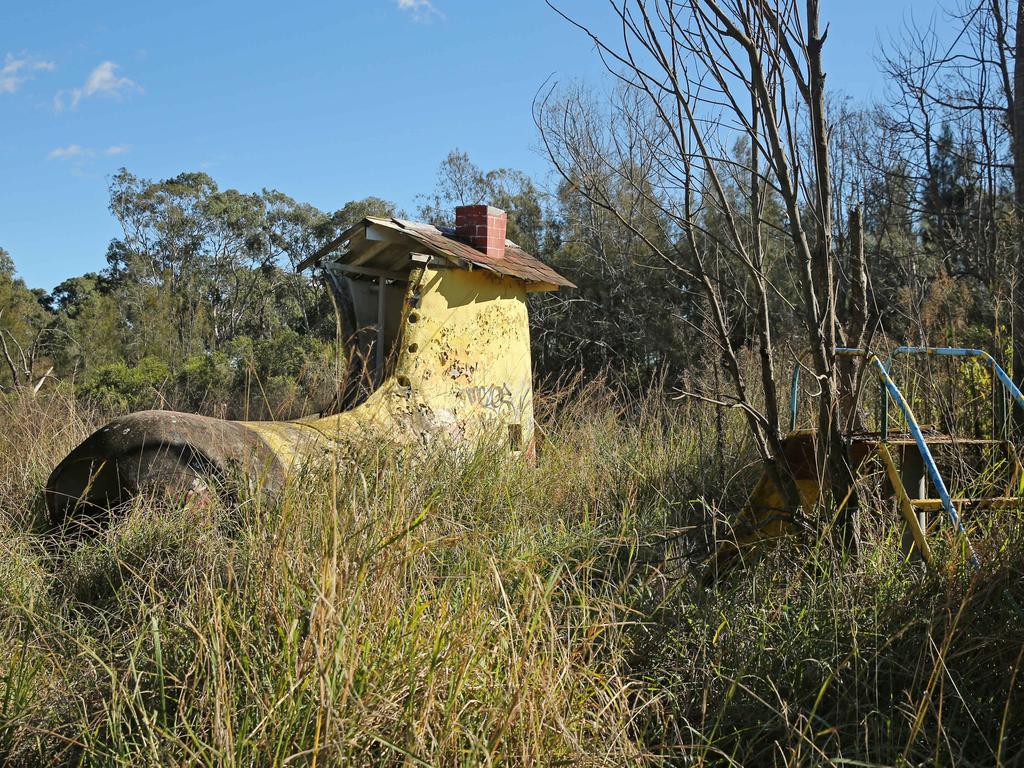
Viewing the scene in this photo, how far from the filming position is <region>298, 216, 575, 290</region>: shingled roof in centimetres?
834

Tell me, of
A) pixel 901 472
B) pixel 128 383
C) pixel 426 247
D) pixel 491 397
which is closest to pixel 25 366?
pixel 426 247

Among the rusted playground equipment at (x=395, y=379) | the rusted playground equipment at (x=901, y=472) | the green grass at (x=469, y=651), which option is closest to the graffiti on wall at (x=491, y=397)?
the rusted playground equipment at (x=395, y=379)

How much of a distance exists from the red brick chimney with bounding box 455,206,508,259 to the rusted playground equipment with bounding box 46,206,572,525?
0.01 meters

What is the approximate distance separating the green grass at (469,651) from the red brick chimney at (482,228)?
4.90 metres

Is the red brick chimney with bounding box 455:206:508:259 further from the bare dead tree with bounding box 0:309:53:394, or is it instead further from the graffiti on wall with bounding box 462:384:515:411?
the bare dead tree with bounding box 0:309:53:394

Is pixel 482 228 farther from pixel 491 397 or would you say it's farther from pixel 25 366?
pixel 25 366

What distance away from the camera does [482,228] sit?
368 inches

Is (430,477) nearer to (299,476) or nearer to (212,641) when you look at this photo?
(299,476)

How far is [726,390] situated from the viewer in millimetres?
9789

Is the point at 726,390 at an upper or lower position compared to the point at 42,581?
upper

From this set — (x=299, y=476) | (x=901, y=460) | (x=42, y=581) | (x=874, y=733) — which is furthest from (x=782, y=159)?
(x=42, y=581)

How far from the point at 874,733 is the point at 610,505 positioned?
2.63 metres

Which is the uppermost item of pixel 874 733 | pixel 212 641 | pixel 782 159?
pixel 782 159

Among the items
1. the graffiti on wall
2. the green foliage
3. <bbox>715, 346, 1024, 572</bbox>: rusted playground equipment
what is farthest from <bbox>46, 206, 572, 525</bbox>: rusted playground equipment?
the green foliage
